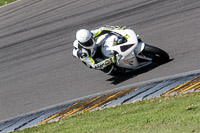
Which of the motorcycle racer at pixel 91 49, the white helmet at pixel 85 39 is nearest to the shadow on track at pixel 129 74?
the motorcycle racer at pixel 91 49

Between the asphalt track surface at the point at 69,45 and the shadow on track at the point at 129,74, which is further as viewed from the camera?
the asphalt track surface at the point at 69,45

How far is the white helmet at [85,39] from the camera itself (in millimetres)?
10391

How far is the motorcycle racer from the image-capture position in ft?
34.2

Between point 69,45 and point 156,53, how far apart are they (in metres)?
4.98

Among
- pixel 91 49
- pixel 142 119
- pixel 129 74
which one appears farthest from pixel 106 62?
pixel 142 119

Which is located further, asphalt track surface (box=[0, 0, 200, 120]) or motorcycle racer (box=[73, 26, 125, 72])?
asphalt track surface (box=[0, 0, 200, 120])

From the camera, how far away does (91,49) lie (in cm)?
1077

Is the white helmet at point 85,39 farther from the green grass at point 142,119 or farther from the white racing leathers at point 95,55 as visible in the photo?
the green grass at point 142,119

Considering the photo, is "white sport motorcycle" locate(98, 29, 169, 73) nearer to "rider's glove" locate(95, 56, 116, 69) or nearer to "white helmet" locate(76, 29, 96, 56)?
"rider's glove" locate(95, 56, 116, 69)

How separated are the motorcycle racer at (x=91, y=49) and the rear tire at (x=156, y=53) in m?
0.90

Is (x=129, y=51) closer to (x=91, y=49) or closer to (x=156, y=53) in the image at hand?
(x=156, y=53)

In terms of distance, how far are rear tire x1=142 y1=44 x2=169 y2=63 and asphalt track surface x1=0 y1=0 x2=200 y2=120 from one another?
199 mm

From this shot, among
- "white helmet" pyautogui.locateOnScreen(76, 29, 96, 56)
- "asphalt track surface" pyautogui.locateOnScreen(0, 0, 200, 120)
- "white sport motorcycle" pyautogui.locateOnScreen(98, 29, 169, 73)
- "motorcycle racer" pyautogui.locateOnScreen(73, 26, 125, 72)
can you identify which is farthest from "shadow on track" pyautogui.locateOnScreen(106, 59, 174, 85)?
"white helmet" pyautogui.locateOnScreen(76, 29, 96, 56)

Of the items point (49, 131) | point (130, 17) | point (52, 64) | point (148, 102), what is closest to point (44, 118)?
point (49, 131)
